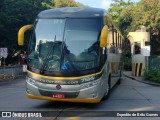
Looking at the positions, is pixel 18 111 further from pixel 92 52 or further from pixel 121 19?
pixel 121 19

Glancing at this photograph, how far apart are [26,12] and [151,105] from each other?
36703 millimetres

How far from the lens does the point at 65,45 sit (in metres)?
13.1

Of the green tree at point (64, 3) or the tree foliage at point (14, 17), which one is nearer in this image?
the tree foliage at point (14, 17)

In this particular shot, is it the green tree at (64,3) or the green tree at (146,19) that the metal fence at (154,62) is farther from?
the green tree at (64,3)

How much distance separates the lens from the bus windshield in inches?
508

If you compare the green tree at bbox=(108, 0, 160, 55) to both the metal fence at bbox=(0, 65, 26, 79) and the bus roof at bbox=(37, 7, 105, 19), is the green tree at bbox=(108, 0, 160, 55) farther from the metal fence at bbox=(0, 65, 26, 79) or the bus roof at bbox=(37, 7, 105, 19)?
the bus roof at bbox=(37, 7, 105, 19)

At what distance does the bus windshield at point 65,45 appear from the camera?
42.3ft

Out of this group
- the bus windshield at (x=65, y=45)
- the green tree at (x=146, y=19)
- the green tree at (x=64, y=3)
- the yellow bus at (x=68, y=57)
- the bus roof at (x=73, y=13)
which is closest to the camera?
the yellow bus at (x=68, y=57)

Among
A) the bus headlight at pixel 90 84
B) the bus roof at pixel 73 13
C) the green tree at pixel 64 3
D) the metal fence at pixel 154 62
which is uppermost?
the green tree at pixel 64 3

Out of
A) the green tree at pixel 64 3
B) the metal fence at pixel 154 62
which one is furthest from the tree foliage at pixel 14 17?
the green tree at pixel 64 3

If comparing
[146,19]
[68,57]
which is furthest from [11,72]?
[68,57]

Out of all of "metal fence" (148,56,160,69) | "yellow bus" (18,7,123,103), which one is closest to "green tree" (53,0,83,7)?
"metal fence" (148,56,160,69)

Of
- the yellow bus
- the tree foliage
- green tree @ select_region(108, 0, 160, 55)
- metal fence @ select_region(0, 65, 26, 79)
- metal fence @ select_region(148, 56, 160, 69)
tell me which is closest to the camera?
the yellow bus

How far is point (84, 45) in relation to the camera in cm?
1307
